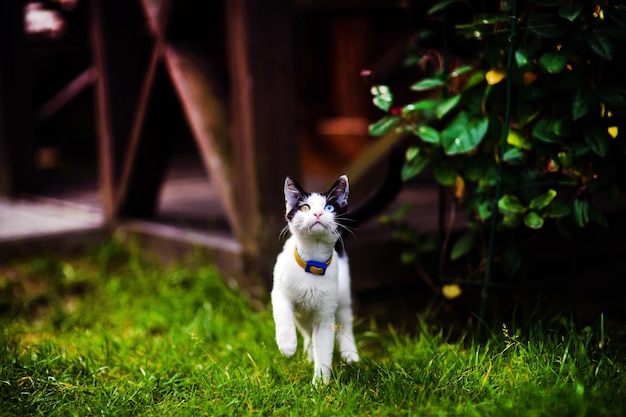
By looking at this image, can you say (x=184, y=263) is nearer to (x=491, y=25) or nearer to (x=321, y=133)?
(x=491, y=25)

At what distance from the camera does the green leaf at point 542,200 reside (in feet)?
8.29

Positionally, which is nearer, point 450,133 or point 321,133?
point 450,133

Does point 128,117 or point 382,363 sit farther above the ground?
point 128,117

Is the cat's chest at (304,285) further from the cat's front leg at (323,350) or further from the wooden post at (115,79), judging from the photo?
the wooden post at (115,79)

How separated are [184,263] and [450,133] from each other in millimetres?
2008

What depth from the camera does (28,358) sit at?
8.23ft

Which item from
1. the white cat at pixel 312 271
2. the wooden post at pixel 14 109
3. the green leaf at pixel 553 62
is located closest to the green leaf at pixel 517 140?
the green leaf at pixel 553 62

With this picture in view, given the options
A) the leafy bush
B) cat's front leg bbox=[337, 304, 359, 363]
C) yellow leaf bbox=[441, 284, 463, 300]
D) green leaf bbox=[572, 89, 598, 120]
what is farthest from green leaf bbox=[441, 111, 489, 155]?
cat's front leg bbox=[337, 304, 359, 363]

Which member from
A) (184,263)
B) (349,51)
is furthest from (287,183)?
(349,51)

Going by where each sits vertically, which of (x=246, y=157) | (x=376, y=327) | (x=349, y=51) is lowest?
Result: (x=376, y=327)

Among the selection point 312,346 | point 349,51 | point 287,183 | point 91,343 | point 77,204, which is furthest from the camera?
point 349,51

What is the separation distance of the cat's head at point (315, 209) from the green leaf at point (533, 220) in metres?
0.78

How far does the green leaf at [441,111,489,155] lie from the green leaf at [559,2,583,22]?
474mm

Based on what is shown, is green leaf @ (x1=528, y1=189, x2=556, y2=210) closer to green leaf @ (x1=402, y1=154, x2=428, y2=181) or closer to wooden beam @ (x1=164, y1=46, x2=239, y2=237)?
green leaf @ (x1=402, y1=154, x2=428, y2=181)
